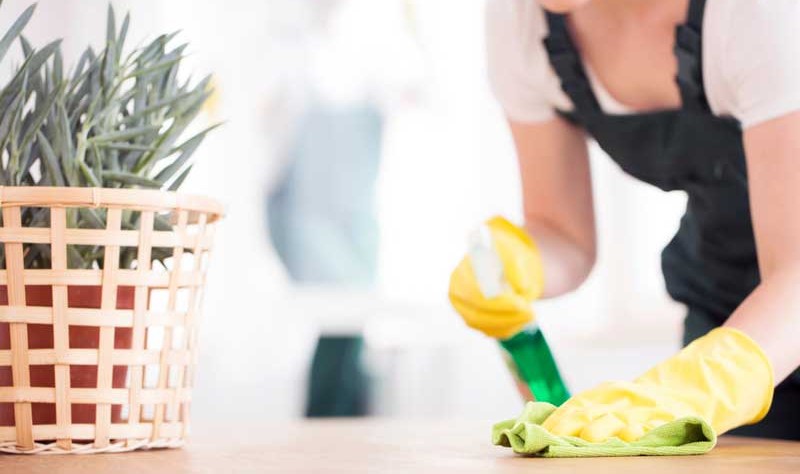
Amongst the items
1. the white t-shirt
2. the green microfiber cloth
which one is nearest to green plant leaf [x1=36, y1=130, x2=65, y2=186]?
the green microfiber cloth

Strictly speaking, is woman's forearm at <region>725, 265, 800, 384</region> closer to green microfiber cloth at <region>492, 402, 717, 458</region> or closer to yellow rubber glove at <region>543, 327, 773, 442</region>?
yellow rubber glove at <region>543, 327, 773, 442</region>

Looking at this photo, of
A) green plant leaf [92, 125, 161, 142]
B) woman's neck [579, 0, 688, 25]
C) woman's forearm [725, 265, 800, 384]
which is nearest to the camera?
green plant leaf [92, 125, 161, 142]

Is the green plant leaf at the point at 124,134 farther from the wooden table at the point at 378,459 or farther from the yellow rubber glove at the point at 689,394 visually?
the yellow rubber glove at the point at 689,394

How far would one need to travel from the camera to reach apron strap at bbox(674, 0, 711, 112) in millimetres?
1043

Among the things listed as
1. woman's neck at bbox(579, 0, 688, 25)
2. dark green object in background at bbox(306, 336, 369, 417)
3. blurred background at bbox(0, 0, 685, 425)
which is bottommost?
dark green object in background at bbox(306, 336, 369, 417)

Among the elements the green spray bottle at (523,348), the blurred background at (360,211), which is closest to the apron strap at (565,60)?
the green spray bottle at (523,348)

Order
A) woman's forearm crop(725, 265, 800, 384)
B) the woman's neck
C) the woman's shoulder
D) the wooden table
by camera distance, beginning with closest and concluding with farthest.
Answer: the wooden table → woman's forearm crop(725, 265, 800, 384) → the woman's neck → the woman's shoulder

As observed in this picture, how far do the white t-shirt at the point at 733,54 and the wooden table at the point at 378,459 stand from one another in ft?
1.03

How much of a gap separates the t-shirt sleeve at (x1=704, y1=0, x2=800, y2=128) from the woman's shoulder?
249 millimetres

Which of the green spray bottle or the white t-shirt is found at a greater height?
the white t-shirt

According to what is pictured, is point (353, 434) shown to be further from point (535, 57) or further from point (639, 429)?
point (535, 57)

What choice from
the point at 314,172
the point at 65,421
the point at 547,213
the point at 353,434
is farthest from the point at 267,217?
the point at 65,421

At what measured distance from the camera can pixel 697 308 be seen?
53.7 inches

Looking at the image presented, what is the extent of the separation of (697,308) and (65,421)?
2.86 feet
